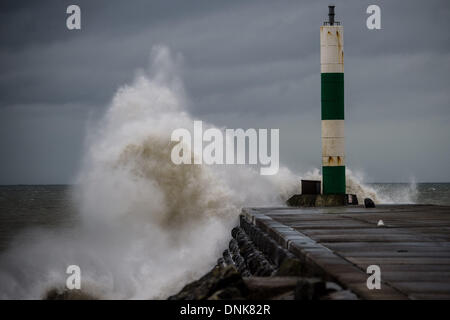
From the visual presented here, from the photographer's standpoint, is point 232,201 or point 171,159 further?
point 171,159

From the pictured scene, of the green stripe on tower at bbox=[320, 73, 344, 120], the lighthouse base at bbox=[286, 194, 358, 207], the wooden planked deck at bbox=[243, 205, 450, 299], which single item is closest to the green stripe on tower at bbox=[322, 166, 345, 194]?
the lighthouse base at bbox=[286, 194, 358, 207]

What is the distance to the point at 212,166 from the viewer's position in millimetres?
15844

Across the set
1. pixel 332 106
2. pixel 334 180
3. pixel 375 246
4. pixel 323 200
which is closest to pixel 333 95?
pixel 332 106

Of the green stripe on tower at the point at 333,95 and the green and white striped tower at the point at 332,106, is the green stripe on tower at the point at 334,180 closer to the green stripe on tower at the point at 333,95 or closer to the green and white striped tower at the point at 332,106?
the green and white striped tower at the point at 332,106

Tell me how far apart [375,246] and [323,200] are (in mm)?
6146

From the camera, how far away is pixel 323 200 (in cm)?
1140

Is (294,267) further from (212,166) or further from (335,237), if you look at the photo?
(212,166)

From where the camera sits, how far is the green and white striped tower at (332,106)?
37.9ft

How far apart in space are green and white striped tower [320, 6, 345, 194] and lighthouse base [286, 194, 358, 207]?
234mm

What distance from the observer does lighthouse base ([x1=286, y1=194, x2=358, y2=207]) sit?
37.2 ft

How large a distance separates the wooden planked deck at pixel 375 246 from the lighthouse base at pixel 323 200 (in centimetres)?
258
